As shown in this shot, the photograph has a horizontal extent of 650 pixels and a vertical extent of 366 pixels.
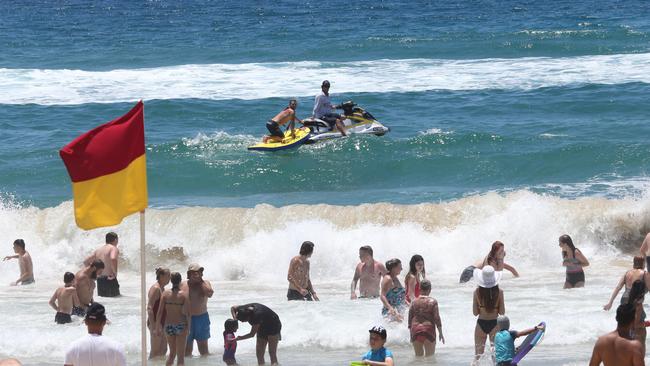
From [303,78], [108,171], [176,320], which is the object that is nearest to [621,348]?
[108,171]

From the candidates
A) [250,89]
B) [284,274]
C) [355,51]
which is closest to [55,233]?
[284,274]

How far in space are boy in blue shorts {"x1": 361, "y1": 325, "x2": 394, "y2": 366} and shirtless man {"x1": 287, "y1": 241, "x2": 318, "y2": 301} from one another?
4.96 meters

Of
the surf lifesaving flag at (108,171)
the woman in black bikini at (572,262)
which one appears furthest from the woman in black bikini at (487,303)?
the woman in black bikini at (572,262)

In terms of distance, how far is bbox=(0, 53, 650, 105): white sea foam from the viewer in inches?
1267

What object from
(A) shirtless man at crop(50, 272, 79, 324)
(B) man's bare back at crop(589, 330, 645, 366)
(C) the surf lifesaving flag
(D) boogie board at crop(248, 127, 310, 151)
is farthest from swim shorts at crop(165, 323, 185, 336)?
(D) boogie board at crop(248, 127, 310, 151)

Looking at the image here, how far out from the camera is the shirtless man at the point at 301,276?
14469 mm

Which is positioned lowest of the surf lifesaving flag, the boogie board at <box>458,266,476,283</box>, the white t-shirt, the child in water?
the child in water

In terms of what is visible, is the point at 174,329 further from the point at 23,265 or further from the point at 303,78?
the point at 303,78

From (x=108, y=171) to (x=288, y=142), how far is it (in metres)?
14.9

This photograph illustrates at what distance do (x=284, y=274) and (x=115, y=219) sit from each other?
8827 mm

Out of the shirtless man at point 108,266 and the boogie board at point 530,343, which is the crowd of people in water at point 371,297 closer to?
the boogie board at point 530,343

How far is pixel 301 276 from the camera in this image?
576 inches

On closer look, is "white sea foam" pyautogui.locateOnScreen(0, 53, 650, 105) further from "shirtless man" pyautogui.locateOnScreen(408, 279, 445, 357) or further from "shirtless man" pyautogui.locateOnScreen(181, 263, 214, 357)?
"shirtless man" pyautogui.locateOnScreen(408, 279, 445, 357)

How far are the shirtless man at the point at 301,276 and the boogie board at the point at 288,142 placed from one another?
9.43 metres
